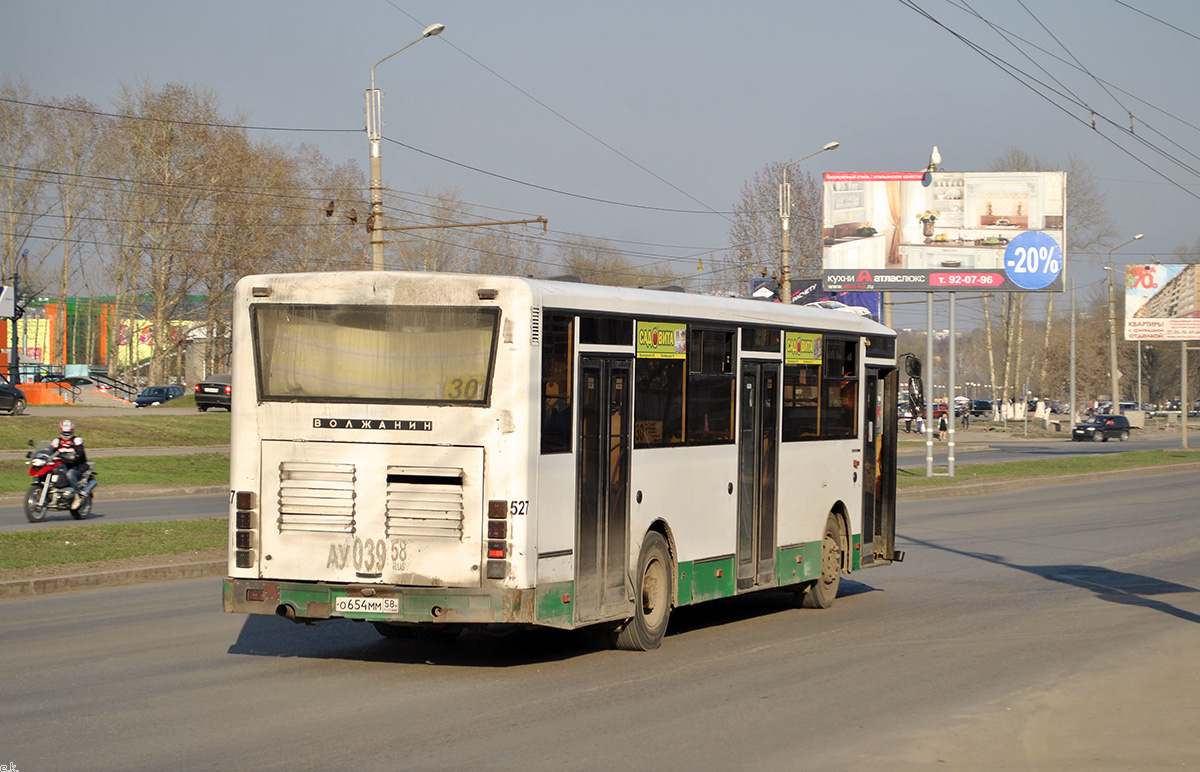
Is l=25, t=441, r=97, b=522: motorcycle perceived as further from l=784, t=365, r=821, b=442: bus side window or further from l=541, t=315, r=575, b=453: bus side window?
l=541, t=315, r=575, b=453: bus side window

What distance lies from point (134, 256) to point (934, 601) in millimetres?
56374

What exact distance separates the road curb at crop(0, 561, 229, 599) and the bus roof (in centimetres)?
564

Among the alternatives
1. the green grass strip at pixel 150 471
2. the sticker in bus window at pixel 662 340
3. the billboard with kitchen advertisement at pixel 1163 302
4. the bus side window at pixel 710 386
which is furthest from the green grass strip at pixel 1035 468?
the sticker in bus window at pixel 662 340

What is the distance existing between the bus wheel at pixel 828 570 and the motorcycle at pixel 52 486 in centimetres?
1261

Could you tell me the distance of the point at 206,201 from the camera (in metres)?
63.0

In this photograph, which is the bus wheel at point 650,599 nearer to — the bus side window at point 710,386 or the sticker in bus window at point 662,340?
the bus side window at point 710,386

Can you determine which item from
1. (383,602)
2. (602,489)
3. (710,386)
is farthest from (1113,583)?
(383,602)

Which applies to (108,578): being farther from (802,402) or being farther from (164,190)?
(164,190)

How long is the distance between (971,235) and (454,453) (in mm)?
29353

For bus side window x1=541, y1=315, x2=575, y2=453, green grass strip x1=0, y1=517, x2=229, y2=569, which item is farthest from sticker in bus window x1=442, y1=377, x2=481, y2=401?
green grass strip x1=0, y1=517, x2=229, y2=569

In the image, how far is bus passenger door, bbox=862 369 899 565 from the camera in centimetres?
1446

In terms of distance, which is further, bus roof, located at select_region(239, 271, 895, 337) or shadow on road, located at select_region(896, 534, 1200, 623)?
shadow on road, located at select_region(896, 534, 1200, 623)

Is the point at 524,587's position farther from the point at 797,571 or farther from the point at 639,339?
the point at 797,571

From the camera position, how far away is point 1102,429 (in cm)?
7162
